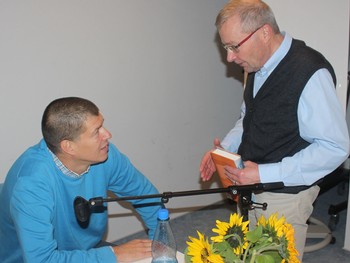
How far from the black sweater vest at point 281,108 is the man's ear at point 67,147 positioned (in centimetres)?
74

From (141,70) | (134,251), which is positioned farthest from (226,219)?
(134,251)

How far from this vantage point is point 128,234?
316 centimetres

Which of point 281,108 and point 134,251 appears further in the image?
point 281,108

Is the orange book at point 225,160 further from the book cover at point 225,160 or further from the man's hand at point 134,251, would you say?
the man's hand at point 134,251

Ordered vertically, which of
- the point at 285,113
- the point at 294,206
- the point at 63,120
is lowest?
the point at 294,206

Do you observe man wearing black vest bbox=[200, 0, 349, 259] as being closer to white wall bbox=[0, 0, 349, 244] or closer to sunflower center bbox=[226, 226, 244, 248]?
sunflower center bbox=[226, 226, 244, 248]

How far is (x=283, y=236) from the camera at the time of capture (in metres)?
1.01

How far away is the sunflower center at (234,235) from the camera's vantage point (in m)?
1.01

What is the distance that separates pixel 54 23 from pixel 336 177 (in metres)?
2.48

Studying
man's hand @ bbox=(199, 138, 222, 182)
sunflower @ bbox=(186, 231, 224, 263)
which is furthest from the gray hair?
sunflower @ bbox=(186, 231, 224, 263)

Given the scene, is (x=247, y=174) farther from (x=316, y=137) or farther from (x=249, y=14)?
(x=249, y=14)

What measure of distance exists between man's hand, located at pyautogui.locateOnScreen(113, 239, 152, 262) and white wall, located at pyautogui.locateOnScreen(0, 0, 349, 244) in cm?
130

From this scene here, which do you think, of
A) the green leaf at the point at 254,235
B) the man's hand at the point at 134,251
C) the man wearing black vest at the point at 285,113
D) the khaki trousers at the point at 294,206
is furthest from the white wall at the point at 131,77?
the green leaf at the point at 254,235

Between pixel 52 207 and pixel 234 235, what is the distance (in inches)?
30.5
